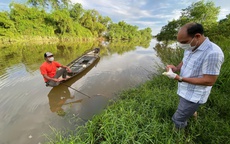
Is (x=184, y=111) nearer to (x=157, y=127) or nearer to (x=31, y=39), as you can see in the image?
(x=157, y=127)

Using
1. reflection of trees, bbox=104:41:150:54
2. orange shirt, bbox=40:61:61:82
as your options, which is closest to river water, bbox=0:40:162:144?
orange shirt, bbox=40:61:61:82

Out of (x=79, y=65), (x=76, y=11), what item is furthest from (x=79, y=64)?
(x=76, y=11)

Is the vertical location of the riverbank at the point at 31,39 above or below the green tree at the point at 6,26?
below

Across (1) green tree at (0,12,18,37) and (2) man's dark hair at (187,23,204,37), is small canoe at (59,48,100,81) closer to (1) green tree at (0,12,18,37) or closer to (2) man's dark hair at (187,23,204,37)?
(2) man's dark hair at (187,23,204,37)

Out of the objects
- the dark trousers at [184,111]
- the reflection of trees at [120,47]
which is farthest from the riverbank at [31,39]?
the dark trousers at [184,111]

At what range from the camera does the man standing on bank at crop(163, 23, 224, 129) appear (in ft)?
4.42

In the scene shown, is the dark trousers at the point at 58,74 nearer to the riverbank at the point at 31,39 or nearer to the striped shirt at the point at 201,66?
the striped shirt at the point at 201,66

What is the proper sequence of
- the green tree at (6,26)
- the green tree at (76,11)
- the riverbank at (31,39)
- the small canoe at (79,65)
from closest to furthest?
1. the small canoe at (79,65)
2. the riverbank at (31,39)
3. the green tree at (6,26)
4. the green tree at (76,11)

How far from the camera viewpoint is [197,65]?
1496 millimetres

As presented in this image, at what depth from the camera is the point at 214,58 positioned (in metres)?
1.32

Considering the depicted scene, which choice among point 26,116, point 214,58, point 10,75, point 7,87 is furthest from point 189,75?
point 10,75

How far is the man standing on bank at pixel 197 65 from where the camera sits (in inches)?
53.0

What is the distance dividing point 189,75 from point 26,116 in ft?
13.3

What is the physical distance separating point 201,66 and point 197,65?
43mm
